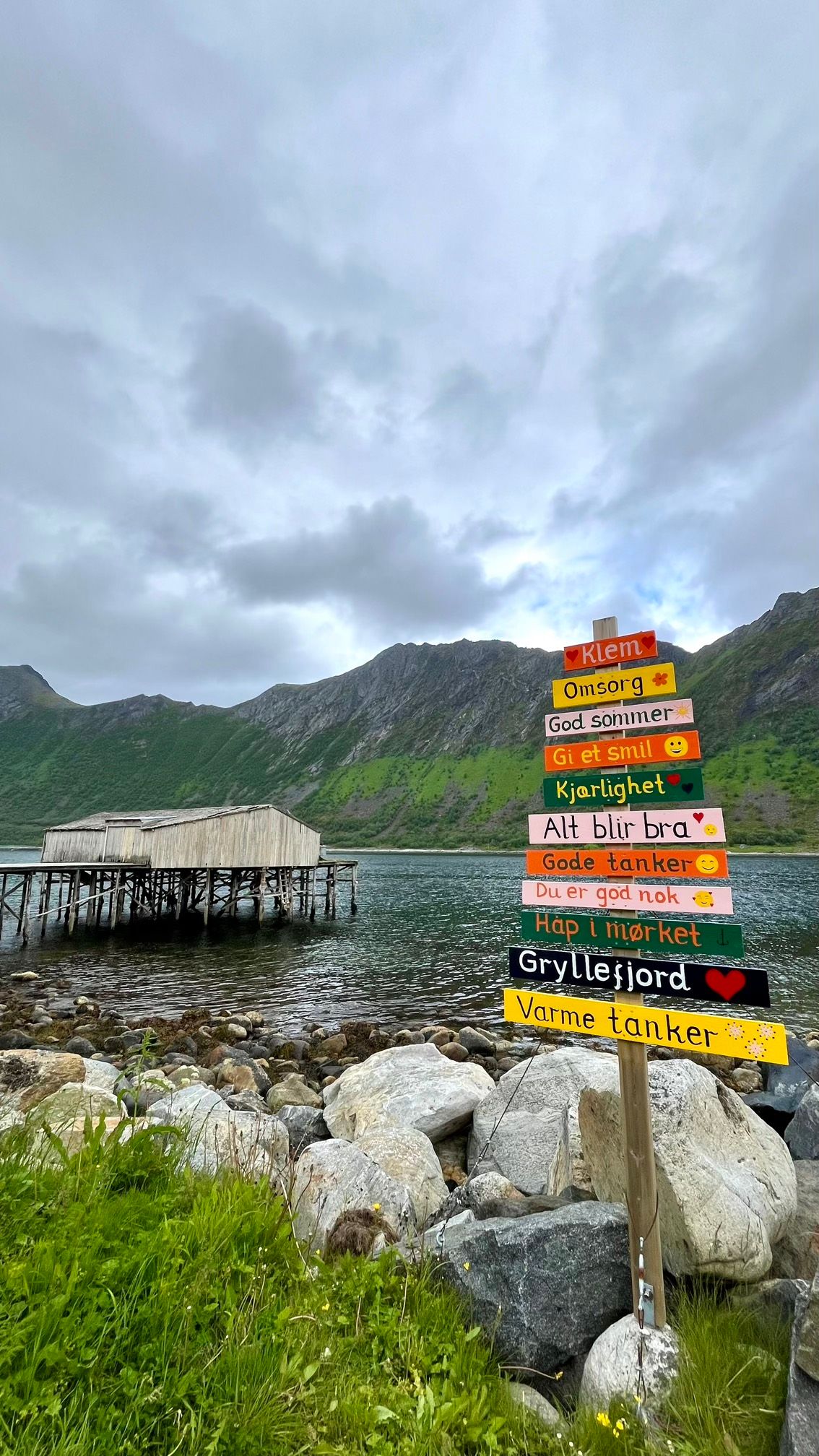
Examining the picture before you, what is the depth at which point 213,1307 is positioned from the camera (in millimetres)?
3307

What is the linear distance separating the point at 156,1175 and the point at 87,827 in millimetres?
41728

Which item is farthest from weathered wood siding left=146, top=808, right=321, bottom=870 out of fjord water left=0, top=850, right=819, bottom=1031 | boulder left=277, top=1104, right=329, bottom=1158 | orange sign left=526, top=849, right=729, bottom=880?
orange sign left=526, top=849, right=729, bottom=880

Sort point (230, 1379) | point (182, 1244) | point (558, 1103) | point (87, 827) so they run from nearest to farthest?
point (230, 1379) → point (182, 1244) → point (558, 1103) → point (87, 827)

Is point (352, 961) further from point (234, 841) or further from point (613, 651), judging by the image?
point (613, 651)

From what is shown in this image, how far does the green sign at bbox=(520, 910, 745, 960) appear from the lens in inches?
167

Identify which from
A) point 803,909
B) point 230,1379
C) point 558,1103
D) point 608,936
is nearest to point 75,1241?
point 230,1379

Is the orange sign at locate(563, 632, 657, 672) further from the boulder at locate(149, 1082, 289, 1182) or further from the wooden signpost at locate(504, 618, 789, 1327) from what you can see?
the boulder at locate(149, 1082, 289, 1182)

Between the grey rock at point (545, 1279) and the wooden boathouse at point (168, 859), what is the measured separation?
103ft

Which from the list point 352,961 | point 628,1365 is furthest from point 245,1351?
point 352,961

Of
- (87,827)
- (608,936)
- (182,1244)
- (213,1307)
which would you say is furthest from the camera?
(87,827)

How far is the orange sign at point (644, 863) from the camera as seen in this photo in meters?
4.43

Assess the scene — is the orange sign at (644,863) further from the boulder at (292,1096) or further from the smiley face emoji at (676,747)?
the boulder at (292,1096)

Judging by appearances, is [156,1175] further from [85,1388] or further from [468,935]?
[468,935]

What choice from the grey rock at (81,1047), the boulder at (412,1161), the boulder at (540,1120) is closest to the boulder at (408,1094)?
the boulder at (540,1120)
